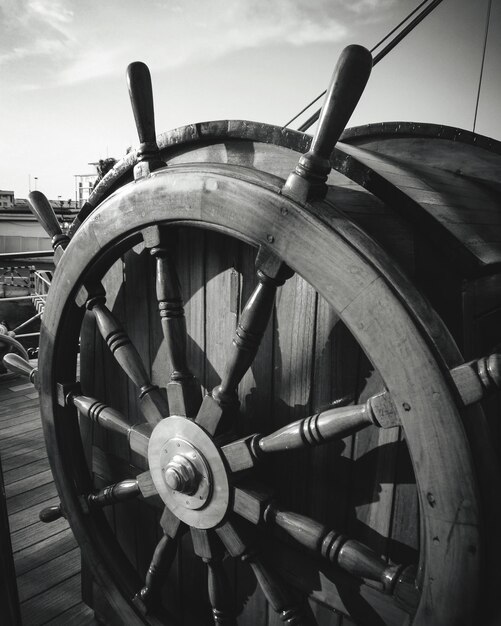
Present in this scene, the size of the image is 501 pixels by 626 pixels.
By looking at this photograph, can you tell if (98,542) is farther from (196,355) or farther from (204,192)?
(204,192)

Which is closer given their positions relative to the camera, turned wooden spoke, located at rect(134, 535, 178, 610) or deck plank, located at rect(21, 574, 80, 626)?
turned wooden spoke, located at rect(134, 535, 178, 610)

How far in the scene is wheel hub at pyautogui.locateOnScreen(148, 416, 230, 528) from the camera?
959 millimetres

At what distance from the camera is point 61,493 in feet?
4.36

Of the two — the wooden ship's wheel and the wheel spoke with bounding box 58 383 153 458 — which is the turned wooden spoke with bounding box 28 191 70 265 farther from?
the wheel spoke with bounding box 58 383 153 458

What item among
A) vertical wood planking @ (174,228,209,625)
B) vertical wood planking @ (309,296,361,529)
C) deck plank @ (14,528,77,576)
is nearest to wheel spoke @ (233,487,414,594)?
vertical wood planking @ (309,296,361,529)

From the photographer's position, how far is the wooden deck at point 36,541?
5.53 ft

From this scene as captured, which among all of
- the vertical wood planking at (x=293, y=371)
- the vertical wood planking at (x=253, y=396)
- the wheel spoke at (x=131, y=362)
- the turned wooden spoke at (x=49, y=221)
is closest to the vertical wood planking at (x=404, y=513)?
the vertical wood planking at (x=293, y=371)

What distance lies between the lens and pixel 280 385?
1.03m

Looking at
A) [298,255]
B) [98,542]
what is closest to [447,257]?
[298,255]

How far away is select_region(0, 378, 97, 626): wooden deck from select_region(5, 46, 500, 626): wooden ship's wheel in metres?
→ 0.60

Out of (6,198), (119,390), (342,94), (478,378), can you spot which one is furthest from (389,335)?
(6,198)

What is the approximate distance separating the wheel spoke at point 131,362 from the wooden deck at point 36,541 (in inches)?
42.7

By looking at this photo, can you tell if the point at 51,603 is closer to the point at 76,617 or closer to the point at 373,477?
the point at 76,617

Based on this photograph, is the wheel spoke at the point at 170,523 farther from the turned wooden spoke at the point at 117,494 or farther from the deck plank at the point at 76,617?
the deck plank at the point at 76,617
